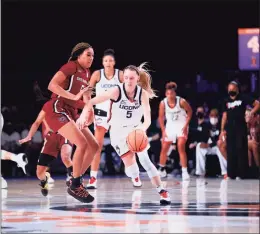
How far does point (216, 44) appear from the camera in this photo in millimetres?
23688

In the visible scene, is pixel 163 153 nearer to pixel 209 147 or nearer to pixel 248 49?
pixel 209 147

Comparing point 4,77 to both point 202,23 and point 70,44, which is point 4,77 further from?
point 202,23

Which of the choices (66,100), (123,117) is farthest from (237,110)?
(66,100)

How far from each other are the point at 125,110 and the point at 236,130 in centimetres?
610

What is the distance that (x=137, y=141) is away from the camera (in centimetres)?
847

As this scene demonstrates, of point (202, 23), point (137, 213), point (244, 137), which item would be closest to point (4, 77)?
point (202, 23)

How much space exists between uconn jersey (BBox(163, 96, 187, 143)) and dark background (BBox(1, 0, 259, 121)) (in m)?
6.40

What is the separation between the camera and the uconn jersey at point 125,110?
8.70 metres

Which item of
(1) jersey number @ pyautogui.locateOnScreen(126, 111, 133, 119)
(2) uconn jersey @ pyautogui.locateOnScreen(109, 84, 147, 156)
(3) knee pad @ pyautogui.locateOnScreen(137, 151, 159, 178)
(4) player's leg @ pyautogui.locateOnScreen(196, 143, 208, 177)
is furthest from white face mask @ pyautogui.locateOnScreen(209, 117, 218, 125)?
(3) knee pad @ pyautogui.locateOnScreen(137, 151, 159, 178)

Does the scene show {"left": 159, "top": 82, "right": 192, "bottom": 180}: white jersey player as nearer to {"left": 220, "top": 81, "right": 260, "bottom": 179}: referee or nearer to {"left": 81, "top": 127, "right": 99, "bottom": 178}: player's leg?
{"left": 220, "top": 81, "right": 260, "bottom": 179}: referee

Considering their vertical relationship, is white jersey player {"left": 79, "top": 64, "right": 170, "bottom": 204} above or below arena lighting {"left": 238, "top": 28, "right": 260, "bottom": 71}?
below

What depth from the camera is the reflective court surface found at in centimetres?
607

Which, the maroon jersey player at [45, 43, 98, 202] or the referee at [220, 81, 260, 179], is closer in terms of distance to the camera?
the maroon jersey player at [45, 43, 98, 202]

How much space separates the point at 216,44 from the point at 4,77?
20.6 ft
